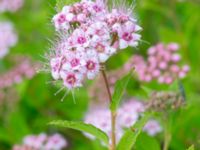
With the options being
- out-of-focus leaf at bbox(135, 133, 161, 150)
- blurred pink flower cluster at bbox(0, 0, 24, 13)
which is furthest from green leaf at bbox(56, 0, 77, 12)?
blurred pink flower cluster at bbox(0, 0, 24, 13)

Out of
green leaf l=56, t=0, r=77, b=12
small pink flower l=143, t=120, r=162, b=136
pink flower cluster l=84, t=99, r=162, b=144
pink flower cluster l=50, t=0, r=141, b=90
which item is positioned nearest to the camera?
pink flower cluster l=50, t=0, r=141, b=90

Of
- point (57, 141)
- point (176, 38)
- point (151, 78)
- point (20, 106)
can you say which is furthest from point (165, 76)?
point (20, 106)

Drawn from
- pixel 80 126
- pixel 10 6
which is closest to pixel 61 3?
pixel 80 126

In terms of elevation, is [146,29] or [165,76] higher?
[146,29]

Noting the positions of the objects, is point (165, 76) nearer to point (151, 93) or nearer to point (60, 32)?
point (151, 93)

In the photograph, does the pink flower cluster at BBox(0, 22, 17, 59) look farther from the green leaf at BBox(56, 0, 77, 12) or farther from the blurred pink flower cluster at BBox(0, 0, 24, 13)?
the green leaf at BBox(56, 0, 77, 12)

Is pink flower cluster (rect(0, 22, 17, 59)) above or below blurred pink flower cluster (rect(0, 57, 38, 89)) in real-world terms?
above

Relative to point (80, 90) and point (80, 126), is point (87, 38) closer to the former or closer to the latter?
point (80, 126)
